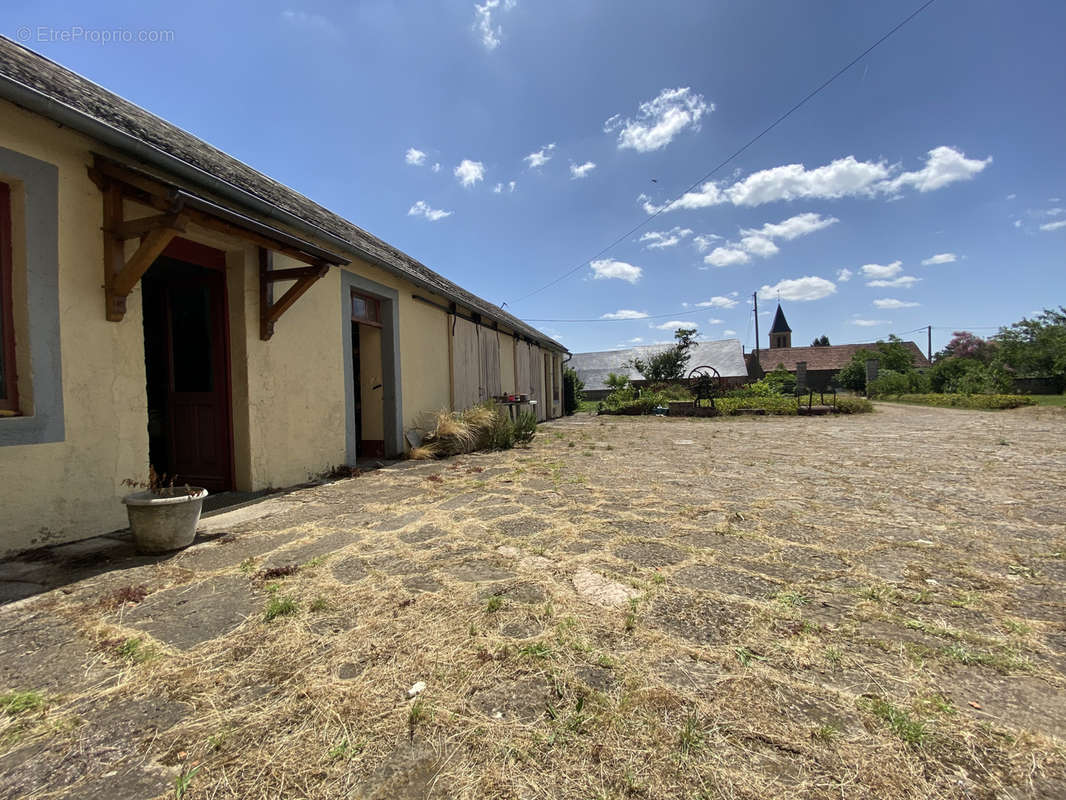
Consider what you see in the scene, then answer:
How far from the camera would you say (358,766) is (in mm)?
1222

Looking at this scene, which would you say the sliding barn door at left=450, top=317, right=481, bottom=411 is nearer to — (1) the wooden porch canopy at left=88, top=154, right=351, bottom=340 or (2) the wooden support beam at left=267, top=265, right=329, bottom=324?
(2) the wooden support beam at left=267, top=265, right=329, bottom=324

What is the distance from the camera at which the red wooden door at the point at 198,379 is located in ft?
14.7

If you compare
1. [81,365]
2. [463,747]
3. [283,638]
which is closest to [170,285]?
[81,365]

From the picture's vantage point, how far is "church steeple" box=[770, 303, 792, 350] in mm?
59709

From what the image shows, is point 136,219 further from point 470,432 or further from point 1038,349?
point 1038,349

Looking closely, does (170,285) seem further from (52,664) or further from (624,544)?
(624,544)

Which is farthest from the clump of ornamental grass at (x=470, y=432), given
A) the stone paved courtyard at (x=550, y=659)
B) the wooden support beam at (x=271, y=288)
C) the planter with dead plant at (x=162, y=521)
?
the planter with dead plant at (x=162, y=521)

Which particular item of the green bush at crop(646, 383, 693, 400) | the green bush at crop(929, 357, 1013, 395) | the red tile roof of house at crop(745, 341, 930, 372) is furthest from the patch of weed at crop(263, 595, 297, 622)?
the red tile roof of house at crop(745, 341, 930, 372)

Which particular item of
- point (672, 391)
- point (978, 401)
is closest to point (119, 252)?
point (672, 391)

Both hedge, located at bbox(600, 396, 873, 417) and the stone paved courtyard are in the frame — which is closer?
the stone paved courtyard

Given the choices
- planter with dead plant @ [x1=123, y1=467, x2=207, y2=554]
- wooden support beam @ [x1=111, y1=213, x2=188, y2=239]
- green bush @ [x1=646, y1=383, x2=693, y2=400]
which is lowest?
planter with dead plant @ [x1=123, y1=467, x2=207, y2=554]

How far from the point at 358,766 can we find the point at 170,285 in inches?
208

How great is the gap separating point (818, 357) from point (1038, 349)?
23327 millimetres

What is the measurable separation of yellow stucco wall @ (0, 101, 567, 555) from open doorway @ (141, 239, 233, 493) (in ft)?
0.55
